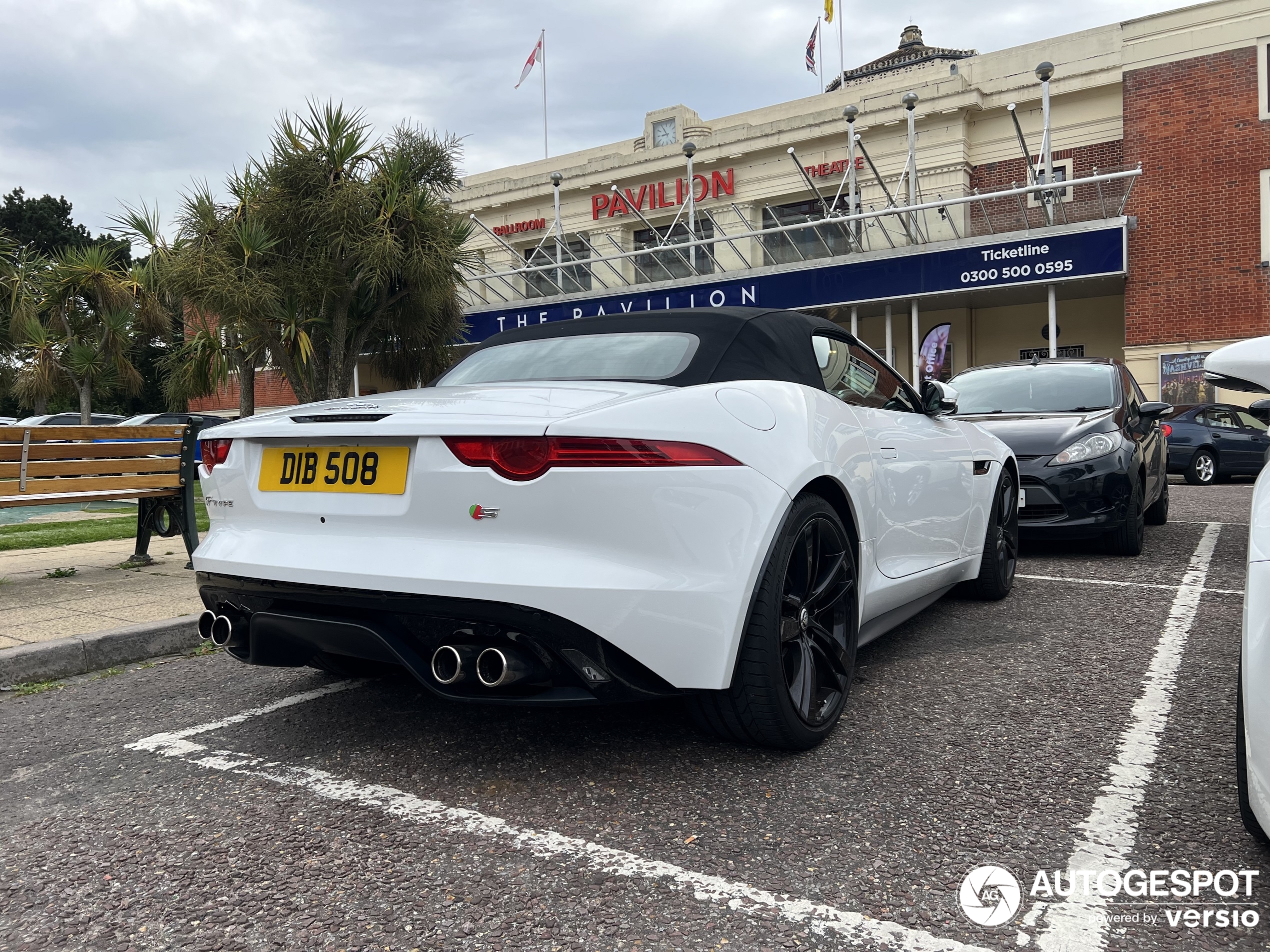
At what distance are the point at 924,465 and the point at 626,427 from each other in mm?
1919

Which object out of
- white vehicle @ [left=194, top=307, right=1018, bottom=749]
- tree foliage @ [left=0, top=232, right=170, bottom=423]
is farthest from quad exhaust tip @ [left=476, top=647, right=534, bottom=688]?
tree foliage @ [left=0, top=232, right=170, bottom=423]

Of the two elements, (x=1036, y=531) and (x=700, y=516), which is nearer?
(x=700, y=516)

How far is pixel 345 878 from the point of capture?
7.33ft

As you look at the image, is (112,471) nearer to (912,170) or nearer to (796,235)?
(796,235)

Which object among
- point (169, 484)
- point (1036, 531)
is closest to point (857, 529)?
point (1036, 531)

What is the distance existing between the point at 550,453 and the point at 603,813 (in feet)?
3.09

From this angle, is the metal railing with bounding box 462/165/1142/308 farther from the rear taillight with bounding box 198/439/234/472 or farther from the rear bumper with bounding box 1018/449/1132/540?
the rear taillight with bounding box 198/439/234/472

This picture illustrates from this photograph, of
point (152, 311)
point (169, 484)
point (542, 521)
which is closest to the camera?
point (542, 521)

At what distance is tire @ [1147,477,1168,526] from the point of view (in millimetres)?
8359

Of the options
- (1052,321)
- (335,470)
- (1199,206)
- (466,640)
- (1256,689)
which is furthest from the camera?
(1199,206)

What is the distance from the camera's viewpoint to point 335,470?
110 inches

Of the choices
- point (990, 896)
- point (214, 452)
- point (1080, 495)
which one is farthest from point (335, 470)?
point (1080, 495)

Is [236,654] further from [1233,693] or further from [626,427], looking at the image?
[1233,693]

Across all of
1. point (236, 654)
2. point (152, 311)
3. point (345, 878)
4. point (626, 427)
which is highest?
point (152, 311)
